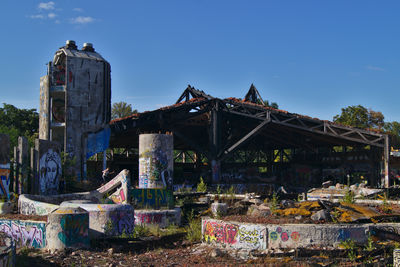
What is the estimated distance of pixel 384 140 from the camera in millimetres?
25359

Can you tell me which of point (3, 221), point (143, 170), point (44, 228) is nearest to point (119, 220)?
point (44, 228)

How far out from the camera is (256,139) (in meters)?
37.7

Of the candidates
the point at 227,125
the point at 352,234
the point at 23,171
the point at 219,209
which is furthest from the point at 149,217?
the point at 227,125

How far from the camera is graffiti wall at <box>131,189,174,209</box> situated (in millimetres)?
15215

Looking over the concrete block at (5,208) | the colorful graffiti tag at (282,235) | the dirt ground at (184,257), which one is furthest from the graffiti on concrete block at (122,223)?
the colorful graffiti tag at (282,235)

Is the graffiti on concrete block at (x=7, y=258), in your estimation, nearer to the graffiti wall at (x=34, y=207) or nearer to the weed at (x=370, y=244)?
the graffiti wall at (x=34, y=207)

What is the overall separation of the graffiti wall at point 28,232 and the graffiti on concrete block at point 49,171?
7.38m

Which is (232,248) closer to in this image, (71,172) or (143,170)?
(143,170)

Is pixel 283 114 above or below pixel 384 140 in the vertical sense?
above

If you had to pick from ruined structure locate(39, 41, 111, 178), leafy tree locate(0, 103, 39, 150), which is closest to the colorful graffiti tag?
ruined structure locate(39, 41, 111, 178)

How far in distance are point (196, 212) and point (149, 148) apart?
331 centimetres

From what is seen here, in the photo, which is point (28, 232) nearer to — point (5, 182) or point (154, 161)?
point (5, 182)

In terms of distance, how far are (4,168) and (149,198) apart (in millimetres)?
6196

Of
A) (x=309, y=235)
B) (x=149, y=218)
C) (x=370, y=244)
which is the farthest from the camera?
(x=149, y=218)
